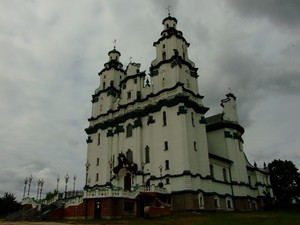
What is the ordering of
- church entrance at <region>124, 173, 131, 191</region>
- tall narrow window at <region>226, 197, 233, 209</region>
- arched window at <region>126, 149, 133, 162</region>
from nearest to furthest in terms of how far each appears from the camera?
church entrance at <region>124, 173, 131, 191</region> < tall narrow window at <region>226, 197, 233, 209</region> < arched window at <region>126, 149, 133, 162</region>

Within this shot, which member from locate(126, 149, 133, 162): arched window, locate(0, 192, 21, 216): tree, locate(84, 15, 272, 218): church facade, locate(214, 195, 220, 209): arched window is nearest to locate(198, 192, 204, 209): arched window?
locate(84, 15, 272, 218): church facade

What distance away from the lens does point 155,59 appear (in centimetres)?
5131

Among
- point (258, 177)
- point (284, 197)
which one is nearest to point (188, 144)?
point (258, 177)

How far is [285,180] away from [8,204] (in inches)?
2113

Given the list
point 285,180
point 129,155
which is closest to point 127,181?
point 129,155

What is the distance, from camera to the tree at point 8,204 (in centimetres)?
4956

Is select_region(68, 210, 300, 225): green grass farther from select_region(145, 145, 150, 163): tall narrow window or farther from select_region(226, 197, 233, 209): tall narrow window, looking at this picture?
select_region(226, 197, 233, 209): tall narrow window

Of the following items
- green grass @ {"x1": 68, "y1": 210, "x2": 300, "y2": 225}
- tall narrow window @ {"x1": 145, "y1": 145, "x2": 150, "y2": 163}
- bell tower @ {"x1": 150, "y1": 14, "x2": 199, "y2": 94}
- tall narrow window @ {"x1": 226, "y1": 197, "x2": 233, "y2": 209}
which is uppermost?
bell tower @ {"x1": 150, "y1": 14, "x2": 199, "y2": 94}

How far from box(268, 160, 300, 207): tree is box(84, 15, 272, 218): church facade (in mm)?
2929

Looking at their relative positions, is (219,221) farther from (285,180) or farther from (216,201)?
(285,180)

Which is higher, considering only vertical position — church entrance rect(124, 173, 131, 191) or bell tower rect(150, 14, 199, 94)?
bell tower rect(150, 14, 199, 94)

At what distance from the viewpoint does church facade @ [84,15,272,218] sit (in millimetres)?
38969

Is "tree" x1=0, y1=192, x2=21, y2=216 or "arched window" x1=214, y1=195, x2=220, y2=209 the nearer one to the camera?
"arched window" x1=214, y1=195, x2=220, y2=209

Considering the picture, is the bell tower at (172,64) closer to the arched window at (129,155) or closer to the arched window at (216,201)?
the arched window at (129,155)
